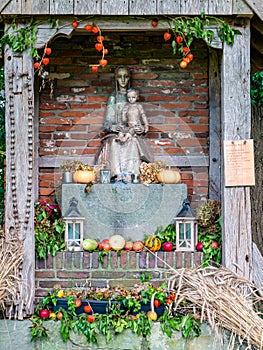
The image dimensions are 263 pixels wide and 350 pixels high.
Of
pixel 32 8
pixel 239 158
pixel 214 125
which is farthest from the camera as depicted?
pixel 214 125

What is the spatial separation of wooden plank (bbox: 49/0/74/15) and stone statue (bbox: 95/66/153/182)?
127 cm

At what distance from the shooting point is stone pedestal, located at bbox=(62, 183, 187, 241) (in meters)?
5.77

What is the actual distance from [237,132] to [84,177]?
1.47 metres

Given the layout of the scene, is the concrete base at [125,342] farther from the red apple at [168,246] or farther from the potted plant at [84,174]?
the potted plant at [84,174]

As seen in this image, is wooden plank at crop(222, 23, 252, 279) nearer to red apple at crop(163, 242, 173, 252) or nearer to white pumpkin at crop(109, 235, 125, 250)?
red apple at crop(163, 242, 173, 252)

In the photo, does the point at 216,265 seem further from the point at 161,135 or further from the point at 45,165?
the point at 45,165

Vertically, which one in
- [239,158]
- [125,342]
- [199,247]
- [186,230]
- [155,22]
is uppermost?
[155,22]

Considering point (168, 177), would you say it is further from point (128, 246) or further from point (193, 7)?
point (193, 7)

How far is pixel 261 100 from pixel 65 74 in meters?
2.59

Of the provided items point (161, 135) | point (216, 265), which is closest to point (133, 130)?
point (161, 135)

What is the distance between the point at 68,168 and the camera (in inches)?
239

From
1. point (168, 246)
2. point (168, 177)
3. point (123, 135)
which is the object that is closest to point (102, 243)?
point (168, 246)

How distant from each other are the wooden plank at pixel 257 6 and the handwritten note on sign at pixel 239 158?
103 cm

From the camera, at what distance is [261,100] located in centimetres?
775
